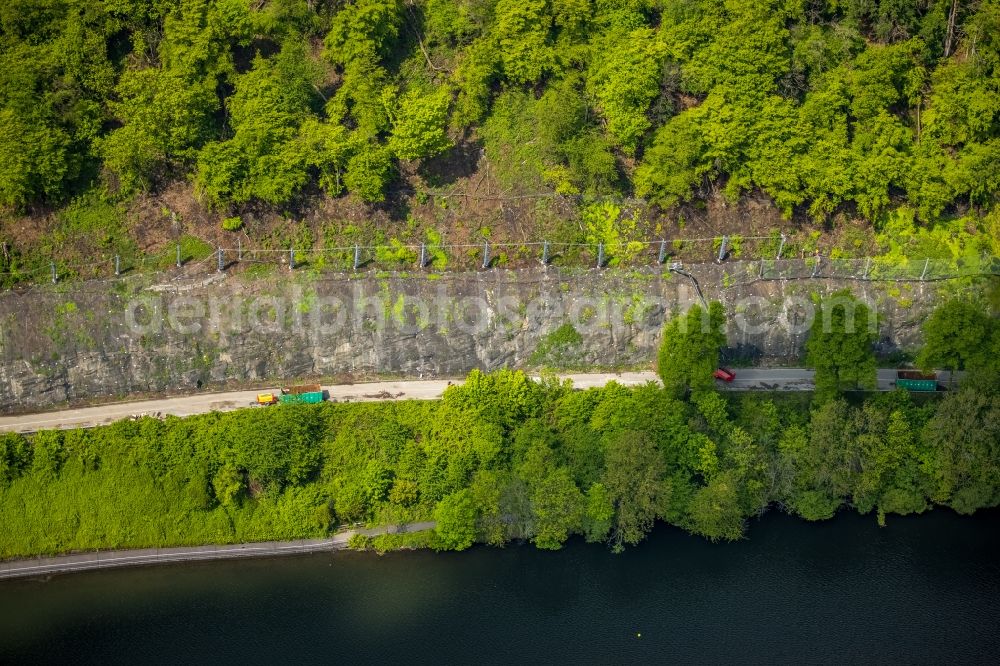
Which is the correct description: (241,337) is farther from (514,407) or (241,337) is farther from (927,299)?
(927,299)

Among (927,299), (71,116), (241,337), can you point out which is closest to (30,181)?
(71,116)

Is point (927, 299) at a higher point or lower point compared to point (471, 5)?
lower

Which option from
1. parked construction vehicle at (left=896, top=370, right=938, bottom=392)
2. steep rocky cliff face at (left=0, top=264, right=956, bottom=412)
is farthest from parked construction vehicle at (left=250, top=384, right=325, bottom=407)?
parked construction vehicle at (left=896, top=370, right=938, bottom=392)

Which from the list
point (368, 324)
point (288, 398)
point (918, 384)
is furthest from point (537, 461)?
point (918, 384)

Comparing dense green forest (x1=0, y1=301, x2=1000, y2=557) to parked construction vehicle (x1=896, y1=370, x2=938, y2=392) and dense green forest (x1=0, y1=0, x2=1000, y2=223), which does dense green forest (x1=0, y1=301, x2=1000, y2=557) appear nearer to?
parked construction vehicle (x1=896, y1=370, x2=938, y2=392)

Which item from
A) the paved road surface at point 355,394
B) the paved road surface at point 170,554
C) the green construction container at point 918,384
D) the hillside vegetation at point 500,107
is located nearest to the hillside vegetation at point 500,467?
the paved road surface at point 170,554

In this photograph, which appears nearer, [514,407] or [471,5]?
[514,407]
